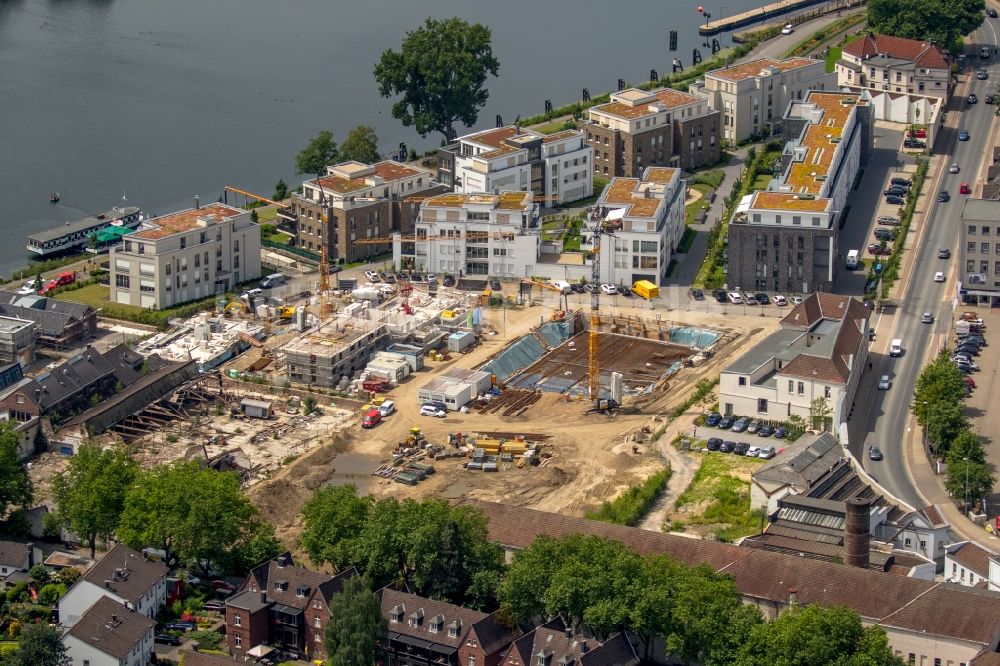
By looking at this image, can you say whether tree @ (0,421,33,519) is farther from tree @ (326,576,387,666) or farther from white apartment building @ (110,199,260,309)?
white apartment building @ (110,199,260,309)

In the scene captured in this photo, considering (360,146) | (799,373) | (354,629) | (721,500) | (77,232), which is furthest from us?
(360,146)

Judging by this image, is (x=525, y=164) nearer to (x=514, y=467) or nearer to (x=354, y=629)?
(x=514, y=467)

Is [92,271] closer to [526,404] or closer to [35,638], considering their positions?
[526,404]

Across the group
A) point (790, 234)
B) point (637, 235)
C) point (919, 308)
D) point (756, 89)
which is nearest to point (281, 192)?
point (637, 235)

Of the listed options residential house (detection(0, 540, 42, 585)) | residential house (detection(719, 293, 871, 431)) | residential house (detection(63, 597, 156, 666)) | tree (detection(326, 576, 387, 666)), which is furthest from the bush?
residential house (detection(0, 540, 42, 585))

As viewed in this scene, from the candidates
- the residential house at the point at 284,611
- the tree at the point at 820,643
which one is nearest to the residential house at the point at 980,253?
the tree at the point at 820,643

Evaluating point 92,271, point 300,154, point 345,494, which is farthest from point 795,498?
point 300,154
